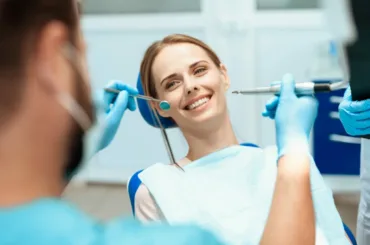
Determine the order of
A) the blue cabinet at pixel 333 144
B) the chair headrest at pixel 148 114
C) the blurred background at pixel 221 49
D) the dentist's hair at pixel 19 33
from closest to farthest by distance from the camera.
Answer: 1. the dentist's hair at pixel 19 33
2. the chair headrest at pixel 148 114
3. the blue cabinet at pixel 333 144
4. the blurred background at pixel 221 49

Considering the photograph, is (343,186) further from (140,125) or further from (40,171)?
(40,171)

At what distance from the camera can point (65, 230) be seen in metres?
0.52

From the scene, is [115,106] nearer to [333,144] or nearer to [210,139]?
[210,139]

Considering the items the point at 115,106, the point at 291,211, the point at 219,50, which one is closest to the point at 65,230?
the point at 291,211

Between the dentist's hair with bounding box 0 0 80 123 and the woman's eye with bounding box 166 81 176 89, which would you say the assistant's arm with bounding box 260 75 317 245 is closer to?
the woman's eye with bounding box 166 81 176 89

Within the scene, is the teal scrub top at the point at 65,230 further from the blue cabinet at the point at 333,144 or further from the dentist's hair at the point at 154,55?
the blue cabinet at the point at 333,144

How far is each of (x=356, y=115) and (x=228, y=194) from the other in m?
0.34

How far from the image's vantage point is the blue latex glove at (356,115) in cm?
112

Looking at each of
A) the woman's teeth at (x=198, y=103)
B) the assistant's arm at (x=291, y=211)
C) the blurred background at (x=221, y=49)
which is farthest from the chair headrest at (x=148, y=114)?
the blurred background at (x=221, y=49)

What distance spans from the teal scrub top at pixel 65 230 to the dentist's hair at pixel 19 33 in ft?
0.33

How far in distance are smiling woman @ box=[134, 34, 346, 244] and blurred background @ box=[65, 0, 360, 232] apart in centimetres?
115

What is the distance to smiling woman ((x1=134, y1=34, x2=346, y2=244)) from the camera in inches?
47.2

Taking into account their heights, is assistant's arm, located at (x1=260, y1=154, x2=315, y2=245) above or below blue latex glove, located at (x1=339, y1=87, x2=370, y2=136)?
below

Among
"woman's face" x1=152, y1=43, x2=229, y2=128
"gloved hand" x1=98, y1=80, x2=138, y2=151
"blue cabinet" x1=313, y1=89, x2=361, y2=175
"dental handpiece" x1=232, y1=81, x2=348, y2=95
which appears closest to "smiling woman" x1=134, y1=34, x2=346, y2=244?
"woman's face" x1=152, y1=43, x2=229, y2=128
